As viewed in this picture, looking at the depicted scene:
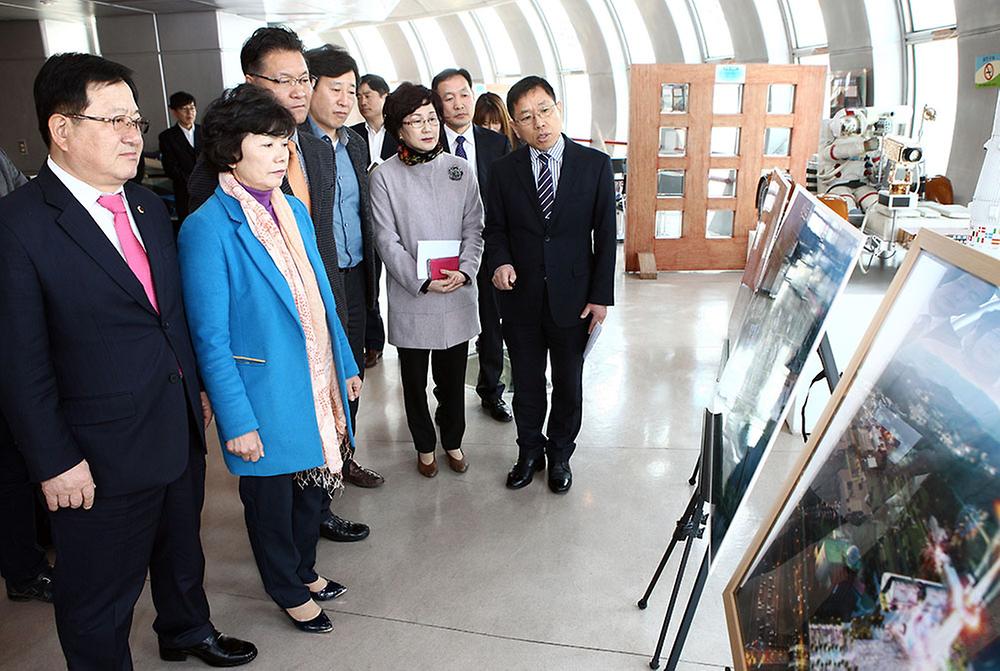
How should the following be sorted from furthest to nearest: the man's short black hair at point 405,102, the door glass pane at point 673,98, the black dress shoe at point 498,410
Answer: the door glass pane at point 673,98 → the black dress shoe at point 498,410 → the man's short black hair at point 405,102

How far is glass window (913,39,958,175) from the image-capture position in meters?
8.06

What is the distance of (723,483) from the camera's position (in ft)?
5.49

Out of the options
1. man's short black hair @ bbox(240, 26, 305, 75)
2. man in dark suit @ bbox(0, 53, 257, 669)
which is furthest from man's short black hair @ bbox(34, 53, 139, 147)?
man's short black hair @ bbox(240, 26, 305, 75)

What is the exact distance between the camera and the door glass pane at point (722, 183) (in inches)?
276

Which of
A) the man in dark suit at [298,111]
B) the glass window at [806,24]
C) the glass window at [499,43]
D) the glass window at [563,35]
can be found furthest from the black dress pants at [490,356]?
the glass window at [499,43]

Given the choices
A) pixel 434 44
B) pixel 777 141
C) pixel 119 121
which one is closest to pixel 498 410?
pixel 119 121

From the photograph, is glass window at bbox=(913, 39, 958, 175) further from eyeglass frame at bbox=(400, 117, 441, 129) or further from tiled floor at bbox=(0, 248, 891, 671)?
eyeglass frame at bbox=(400, 117, 441, 129)

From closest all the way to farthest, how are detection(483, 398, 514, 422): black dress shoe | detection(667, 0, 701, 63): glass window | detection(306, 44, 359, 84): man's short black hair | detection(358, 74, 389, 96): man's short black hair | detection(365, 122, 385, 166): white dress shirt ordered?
detection(306, 44, 359, 84): man's short black hair, detection(483, 398, 514, 422): black dress shoe, detection(365, 122, 385, 166): white dress shirt, detection(358, 74, 389, 96): man's short black hair, detection(667, 0, 701, 63): glass window

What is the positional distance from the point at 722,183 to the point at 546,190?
474cm

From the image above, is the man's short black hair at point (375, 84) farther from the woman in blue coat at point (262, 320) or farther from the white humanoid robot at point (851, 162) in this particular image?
the white humanoid robot at point (851, 162)

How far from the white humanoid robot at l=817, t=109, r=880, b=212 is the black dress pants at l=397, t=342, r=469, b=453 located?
330cm

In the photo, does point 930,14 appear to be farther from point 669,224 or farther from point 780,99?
point 669,224

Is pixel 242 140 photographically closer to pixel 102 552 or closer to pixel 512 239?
pixel 102 552

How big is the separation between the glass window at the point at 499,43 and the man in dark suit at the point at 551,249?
16.7 m
